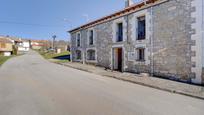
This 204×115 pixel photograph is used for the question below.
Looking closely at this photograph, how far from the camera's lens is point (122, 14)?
1459 cm

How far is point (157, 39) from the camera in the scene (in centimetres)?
1143

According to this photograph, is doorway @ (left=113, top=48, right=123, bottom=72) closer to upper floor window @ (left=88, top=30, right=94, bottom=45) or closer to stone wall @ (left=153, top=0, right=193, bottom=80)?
stone wall @ (left=153, top=0, right=193, bottom=80)

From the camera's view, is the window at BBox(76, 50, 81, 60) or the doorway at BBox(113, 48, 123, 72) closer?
the doorway at BBox(113, 48, 123, 72)

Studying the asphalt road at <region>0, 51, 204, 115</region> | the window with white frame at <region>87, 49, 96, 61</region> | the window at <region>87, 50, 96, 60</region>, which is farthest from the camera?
the window at <region>87, 50, 96, 60</region>

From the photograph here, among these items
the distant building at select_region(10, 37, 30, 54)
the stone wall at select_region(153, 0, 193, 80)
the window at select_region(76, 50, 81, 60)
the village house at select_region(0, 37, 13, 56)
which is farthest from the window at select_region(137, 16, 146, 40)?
the distant building at select_region(10, 37, 30, 54)

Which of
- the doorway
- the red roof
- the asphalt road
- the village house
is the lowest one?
the asphalt road

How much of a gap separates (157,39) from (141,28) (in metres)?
2.15

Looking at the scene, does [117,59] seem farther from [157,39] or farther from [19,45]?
[19,45]

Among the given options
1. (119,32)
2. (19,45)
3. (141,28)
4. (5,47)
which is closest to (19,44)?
(19,45)

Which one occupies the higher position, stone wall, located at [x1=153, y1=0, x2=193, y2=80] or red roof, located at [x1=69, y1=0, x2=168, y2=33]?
red roof, located at [x1=69, y1=0, x2=168, y2=33]

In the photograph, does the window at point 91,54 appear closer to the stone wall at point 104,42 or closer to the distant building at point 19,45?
the stone wall at point 104,42

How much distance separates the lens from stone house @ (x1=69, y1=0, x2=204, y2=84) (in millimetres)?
9188

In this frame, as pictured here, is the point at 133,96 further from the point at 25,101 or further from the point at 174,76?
the point at 174,76

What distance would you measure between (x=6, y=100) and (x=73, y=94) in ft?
7.43
